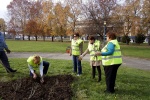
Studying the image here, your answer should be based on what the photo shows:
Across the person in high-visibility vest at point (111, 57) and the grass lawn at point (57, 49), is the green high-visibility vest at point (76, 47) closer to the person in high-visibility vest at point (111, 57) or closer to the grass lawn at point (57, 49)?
the person in high-visibility vest at point (111, 57)

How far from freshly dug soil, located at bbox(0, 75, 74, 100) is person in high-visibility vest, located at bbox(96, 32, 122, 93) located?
1234 millimetres

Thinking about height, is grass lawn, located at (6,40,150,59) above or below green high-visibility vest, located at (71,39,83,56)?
below

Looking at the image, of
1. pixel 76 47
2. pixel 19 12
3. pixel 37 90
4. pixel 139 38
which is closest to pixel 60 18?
pixel 19 12

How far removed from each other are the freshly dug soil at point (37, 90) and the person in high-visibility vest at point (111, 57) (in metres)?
1.23

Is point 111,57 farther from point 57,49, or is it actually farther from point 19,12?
point 19,12

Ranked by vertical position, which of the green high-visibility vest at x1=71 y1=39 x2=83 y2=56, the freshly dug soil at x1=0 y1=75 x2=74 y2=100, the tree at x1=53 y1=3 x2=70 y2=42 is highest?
the tree at x1=53 y1=3 x2=70 y2=42

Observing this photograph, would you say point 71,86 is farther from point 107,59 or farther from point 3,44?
point 3,44

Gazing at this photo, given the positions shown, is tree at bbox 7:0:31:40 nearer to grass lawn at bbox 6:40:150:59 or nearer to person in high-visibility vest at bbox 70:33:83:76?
grass lawn at bbox 6:40:150:59

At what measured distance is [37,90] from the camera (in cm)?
623

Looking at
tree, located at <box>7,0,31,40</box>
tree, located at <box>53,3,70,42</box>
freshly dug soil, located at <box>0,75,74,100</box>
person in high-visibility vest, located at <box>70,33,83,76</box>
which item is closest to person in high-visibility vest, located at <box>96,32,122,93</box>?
freshly dug soil, located at <box>0,75,74,100</box>

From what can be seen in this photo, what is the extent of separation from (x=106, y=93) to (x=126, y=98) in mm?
640

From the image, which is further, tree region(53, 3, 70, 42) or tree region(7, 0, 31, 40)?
tree region(7, 0, 31, 40)

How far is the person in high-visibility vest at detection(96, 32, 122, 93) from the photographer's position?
600cm

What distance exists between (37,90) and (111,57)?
2.39 metres
